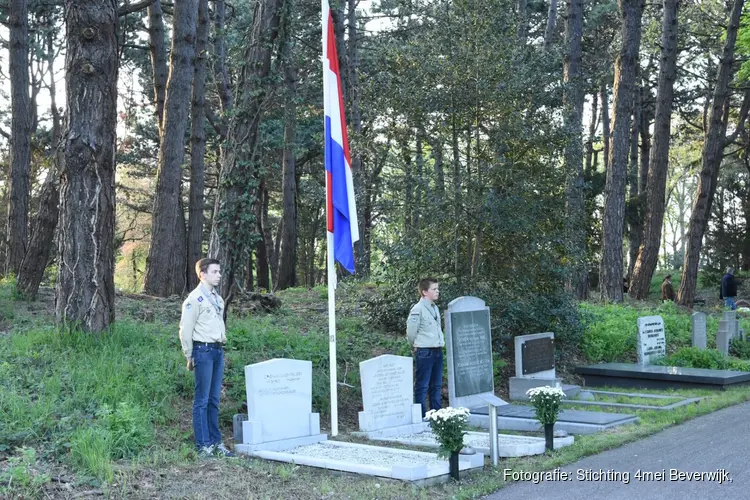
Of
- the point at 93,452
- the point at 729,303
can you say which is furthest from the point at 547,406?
the point at 729,303

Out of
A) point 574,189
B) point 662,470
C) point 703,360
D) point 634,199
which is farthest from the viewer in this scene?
point 634,199

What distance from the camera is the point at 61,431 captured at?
7684 millimetres

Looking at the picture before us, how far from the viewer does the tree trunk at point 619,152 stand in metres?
21.9

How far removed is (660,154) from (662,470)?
1935 cm

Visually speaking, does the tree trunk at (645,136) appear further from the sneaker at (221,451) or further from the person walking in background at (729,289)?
the sneaker at (221,451)

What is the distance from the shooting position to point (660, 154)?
25484 mm

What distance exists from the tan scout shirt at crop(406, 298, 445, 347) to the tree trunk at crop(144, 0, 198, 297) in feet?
30.4

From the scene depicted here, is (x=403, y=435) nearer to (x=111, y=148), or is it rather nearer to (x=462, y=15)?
(x=111, y=148)

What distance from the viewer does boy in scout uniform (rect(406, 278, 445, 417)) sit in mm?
10836

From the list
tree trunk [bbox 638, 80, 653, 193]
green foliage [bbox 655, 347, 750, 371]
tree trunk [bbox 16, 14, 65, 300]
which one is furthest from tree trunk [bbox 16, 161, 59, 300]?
tree trunk [bbox 638, 80, 653, 193]

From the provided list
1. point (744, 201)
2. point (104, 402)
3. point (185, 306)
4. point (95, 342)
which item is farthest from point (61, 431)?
point (744, 201)

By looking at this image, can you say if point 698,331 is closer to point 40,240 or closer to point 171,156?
point 171,156

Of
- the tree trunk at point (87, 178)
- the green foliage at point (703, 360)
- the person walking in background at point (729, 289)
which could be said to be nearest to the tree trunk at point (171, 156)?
the tree trunk at point (87, 178)

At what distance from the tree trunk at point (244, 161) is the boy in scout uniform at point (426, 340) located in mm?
3879
